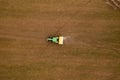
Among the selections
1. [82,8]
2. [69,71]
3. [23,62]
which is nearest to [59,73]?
[69,71]

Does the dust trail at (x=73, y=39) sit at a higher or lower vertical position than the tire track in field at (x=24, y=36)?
lower

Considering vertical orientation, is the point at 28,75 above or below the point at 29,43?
A: below

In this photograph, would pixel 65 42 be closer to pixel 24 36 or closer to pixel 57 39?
pixel 57 39

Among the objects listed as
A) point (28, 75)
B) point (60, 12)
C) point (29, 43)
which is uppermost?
point (60, 12)

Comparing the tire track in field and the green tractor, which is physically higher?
the tire track in field

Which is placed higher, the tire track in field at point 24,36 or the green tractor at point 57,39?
the tire track in field at point 24,36

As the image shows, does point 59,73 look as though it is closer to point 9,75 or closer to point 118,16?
point 9,75

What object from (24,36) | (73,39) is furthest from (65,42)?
(24,36)

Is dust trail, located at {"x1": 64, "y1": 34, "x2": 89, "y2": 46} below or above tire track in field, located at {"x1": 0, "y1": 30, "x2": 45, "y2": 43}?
below
